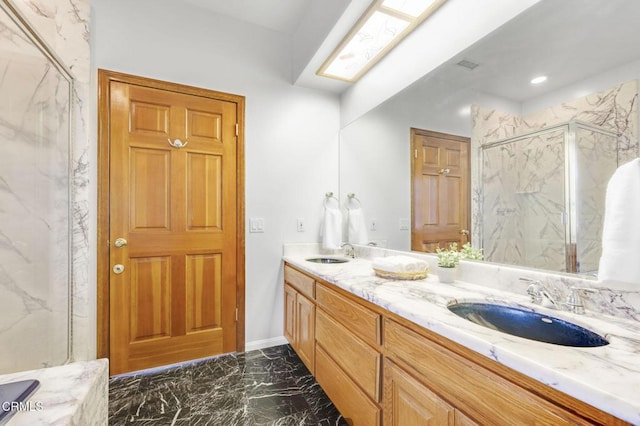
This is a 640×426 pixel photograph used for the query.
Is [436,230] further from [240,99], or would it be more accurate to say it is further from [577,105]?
[240,99]

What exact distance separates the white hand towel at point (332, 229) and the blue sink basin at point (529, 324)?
4.65 feet

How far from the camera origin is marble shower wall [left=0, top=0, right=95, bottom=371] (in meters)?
1.27

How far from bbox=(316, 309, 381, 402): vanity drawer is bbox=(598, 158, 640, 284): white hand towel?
2.70 feet

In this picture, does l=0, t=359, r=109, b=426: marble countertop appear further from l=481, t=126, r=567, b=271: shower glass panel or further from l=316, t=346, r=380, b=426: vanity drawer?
l=481, t=126, r=567, b=271: shower glass panel

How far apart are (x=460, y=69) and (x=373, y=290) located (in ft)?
4.16

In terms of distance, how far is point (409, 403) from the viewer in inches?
38.1

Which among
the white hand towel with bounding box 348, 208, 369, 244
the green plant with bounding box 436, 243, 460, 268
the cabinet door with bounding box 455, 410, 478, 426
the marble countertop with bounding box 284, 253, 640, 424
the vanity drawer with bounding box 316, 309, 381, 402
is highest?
the white hand towel with bounding box 348, 208, 369, 244

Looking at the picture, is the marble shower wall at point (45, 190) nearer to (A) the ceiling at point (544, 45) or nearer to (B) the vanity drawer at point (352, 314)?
(B) the vanity drawer at point (352, 314)

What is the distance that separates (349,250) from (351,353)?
123 cm

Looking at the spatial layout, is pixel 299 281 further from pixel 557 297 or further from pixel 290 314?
pixel 557 297

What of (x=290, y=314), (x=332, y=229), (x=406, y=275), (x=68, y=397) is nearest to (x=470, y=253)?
(x=406, y=275)

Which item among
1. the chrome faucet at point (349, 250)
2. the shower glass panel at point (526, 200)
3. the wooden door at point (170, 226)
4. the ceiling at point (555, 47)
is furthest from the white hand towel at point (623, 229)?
the wooden door at point (170, 226)

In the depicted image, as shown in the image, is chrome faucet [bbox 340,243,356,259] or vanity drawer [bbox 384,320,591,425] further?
chrome faucet [bbox 340,243,356,259]

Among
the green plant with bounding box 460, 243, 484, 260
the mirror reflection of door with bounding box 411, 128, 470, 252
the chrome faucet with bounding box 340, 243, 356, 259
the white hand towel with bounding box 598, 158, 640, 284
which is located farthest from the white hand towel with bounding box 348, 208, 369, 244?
the white hand towel with bounding box 598, 158, 640, 284
